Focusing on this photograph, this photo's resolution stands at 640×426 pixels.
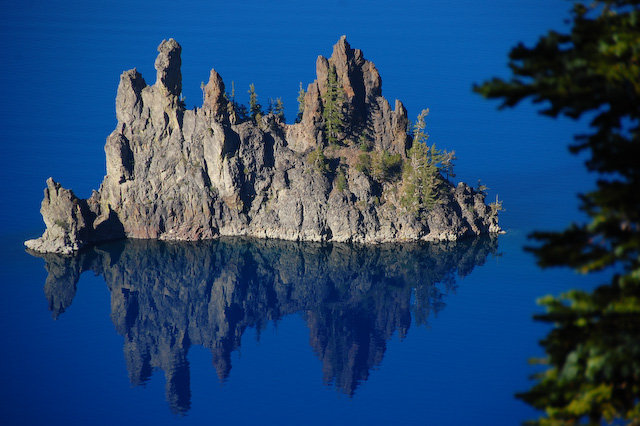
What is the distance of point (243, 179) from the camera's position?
10606 cm

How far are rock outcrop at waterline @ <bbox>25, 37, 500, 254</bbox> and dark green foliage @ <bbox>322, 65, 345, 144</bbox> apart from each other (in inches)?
25.2

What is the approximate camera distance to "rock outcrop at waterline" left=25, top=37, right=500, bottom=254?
4045 inches

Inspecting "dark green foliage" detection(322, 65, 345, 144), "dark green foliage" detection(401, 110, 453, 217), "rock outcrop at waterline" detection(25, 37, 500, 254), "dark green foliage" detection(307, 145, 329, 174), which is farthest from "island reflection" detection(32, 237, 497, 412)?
"dark green foliage" detection(322, 65, 345, 144)

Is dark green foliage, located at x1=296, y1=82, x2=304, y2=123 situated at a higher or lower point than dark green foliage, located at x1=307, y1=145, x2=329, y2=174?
higher

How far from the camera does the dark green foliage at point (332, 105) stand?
103688 millimetres

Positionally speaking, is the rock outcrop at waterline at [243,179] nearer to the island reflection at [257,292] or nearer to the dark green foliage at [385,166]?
the dark green foliage at [385,166]

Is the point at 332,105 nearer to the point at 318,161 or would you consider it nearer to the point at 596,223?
the point at 318,161

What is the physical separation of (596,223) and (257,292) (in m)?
74.6

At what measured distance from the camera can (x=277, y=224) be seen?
105 metres

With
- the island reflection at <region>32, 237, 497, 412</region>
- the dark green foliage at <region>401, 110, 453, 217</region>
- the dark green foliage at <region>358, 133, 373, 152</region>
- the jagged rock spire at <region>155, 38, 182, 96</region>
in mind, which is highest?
the jagged rock spire at <region>155, 38, 182, 96</region>

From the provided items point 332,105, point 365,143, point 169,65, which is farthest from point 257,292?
point 169,65

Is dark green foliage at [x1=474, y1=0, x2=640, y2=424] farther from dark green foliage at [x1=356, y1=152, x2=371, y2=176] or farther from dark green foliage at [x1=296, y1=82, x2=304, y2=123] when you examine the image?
dark green foliage at [x1=296, y1=82, x2=304, y2=123]

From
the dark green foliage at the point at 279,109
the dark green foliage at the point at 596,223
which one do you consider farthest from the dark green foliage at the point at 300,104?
the dark green foliage at the point at 596,223

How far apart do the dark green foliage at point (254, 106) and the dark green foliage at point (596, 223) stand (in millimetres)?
85285
